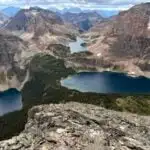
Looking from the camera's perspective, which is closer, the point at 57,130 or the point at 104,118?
the point at 57,130

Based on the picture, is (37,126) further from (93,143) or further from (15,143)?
(93,143)

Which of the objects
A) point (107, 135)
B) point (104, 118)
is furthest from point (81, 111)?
point (107, 135)

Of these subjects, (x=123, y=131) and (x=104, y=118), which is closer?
(x=123, y=131)

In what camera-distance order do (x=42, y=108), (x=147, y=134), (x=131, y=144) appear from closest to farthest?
(x=131, y=144) → (x=147, y=134) → (x=42, y=108)

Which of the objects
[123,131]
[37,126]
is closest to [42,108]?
[37,126]

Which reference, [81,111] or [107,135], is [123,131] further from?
[81,111]

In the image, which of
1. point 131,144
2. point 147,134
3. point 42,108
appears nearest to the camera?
point 131,144
